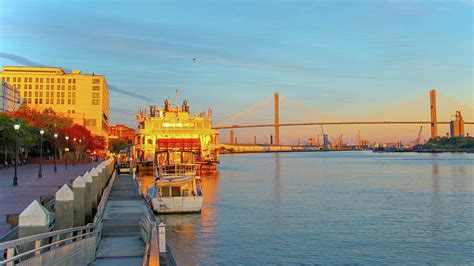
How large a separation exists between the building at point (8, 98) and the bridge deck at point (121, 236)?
286ft

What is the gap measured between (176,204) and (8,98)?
98161 millimetres

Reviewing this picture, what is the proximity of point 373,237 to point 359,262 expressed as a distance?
4.76 metres

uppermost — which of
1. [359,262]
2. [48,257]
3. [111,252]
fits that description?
[48,257]

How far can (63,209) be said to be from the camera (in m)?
12.7

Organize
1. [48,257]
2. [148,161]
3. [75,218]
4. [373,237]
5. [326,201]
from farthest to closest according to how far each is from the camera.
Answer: [148,161]
[326,201]
[373,237]
[75,218]
[48,257]

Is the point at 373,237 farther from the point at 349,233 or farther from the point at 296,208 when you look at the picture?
the point at 296,208

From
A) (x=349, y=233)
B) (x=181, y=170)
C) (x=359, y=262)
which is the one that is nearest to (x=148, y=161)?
(x=181, y=170)

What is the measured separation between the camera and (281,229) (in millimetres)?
24719

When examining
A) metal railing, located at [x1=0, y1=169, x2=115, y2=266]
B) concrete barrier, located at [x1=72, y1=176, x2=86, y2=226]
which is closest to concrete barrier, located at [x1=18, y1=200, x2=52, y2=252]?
metal railing, located at [x1=0, y1=169, x2=115, y2=266]

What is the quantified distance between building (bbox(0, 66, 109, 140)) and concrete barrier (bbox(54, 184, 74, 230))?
14004 cm

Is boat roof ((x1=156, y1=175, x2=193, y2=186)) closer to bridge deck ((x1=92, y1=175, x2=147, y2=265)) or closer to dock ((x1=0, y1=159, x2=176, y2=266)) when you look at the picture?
bridge deck ((x1=92, y1=175, x2=147, y2=265))

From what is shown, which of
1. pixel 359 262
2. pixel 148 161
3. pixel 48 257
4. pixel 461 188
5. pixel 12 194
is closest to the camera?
pixel 48 257

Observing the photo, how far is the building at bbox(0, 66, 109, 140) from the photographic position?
487 feet

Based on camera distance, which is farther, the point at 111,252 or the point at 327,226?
the point at 327,226
